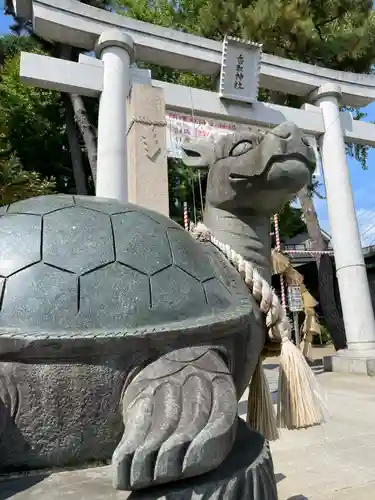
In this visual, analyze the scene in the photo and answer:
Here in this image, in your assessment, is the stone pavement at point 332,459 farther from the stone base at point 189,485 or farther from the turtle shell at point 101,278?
the turtle shell at point 101,278

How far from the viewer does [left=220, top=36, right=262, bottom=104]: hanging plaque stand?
5.68 m

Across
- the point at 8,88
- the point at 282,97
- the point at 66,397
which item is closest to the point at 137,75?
the point at 66,397

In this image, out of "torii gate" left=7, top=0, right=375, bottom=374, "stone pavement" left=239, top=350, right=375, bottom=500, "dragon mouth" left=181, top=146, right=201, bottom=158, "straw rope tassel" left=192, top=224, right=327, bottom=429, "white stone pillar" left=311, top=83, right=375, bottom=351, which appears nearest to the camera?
"straw rope tassel" left=192, top=224, right=327, bottom=429

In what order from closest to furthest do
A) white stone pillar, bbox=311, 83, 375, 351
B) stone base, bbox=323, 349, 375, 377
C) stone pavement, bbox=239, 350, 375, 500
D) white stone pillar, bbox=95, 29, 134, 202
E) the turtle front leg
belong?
the turtle front leg < stone pavement, bbox=239, 350, 375, 500 < white stone pillar, bbox=95, 29, 134, 202 < stone base, bbox=323, 349, 375, 377 < white stone pillar, bbox=311, 83, 375, 351

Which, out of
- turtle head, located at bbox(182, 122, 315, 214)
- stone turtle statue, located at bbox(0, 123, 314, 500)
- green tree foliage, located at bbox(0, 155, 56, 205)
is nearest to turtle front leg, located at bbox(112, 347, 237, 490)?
stone turtle statue, located at bbox(0, 123, 314, 500)

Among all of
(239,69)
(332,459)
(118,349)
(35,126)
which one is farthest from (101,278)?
(35,126)

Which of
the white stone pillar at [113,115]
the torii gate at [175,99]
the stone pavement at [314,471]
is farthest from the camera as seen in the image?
the white stone pillar at [113,115]

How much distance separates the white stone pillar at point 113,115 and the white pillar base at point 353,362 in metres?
3.74

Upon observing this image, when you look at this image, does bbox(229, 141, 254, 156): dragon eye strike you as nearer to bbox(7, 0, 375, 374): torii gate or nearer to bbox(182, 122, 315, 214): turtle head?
bbox(182, 122, 315, 214): turtle head

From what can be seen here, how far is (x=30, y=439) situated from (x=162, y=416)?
1.14 feet

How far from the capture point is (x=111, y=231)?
1164 millimetres

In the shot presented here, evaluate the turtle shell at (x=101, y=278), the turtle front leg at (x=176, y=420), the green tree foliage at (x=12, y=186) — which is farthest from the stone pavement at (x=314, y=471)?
the green tree foliage at (x=12, y=186)

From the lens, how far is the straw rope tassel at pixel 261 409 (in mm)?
1389

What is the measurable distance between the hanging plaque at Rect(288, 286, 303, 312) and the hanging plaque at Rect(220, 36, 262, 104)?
282cm
